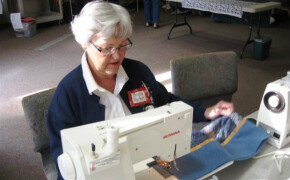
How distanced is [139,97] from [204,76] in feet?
2.17

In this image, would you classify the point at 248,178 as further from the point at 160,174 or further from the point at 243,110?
the point at 243,110

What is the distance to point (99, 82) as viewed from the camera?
4.29ft

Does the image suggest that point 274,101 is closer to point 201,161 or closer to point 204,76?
point 201,161

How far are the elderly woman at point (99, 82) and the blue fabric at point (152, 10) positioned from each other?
4176 millimetres

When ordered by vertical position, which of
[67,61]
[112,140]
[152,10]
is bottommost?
[67,61]

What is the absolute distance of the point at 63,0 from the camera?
593 centimetres

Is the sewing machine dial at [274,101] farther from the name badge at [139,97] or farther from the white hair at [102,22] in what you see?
the white hair at [102,22]

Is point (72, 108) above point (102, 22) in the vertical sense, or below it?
below

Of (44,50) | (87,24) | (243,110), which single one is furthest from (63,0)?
(87,24)

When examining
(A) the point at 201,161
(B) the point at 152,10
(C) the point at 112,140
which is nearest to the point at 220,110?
(A) the point at 201,161

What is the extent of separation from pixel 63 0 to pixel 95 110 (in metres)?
5.22

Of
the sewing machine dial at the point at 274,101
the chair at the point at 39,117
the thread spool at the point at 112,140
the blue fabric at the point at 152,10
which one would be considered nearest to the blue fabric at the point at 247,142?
the sewing machine dial at the point at 274,101

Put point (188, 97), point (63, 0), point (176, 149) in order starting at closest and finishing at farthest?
1. point (176, 149)
2. point (188, 97)
3. point (63, 0)

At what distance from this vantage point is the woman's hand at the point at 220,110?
4.34ft
